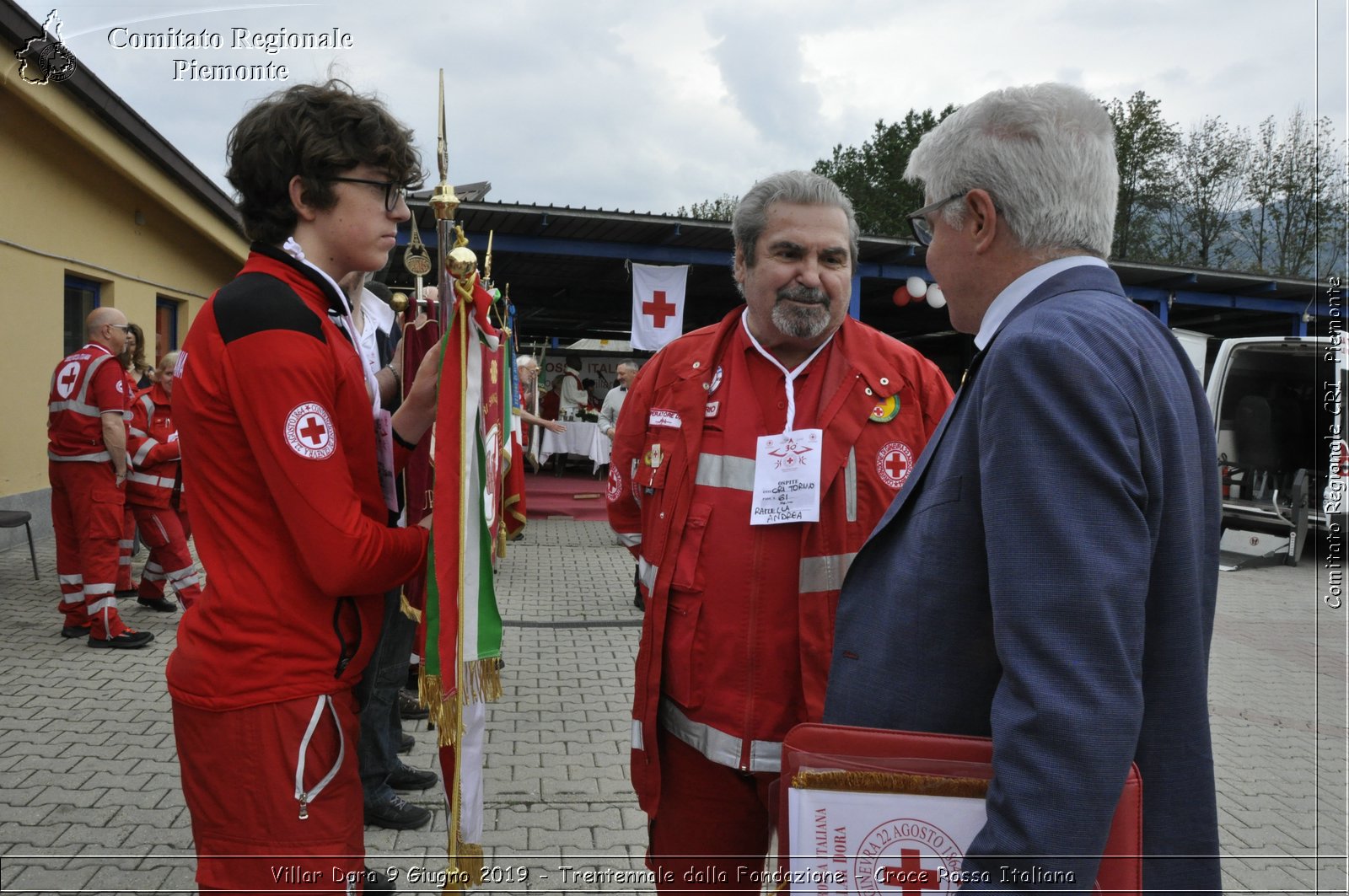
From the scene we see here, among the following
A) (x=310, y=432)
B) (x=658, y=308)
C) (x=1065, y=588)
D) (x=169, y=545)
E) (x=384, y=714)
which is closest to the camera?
(x=1065, y=588)

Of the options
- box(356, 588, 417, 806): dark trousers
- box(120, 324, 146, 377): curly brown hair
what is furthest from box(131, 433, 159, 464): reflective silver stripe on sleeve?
box(356, 588, 417, 806): dark trousers

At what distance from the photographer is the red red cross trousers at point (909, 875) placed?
3.88 ft

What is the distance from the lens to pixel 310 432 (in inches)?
67.1

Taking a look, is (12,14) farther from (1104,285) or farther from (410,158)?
(1104,285)

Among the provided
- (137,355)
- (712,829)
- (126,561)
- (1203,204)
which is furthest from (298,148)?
(1203,204)

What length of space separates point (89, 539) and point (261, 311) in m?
5.42

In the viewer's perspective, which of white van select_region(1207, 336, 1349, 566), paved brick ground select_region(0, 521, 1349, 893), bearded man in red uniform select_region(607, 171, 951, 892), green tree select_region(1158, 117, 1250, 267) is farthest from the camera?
green tree select_region(1158, 117, 1250, 267)

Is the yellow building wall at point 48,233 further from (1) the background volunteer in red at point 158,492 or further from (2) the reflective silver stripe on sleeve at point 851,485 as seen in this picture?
(2) the reflective silver stripe on sleeve at point 851,485

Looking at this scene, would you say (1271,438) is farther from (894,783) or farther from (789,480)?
(894,783)

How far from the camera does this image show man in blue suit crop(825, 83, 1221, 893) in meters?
1.08

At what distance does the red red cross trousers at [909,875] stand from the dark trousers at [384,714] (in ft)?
8.36

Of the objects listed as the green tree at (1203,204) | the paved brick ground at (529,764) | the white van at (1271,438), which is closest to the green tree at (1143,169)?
the green tree at (1203,204)

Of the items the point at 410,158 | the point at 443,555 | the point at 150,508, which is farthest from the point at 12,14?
the point at 443,555

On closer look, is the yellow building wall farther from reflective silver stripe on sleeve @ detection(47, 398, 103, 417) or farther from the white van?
the white van
